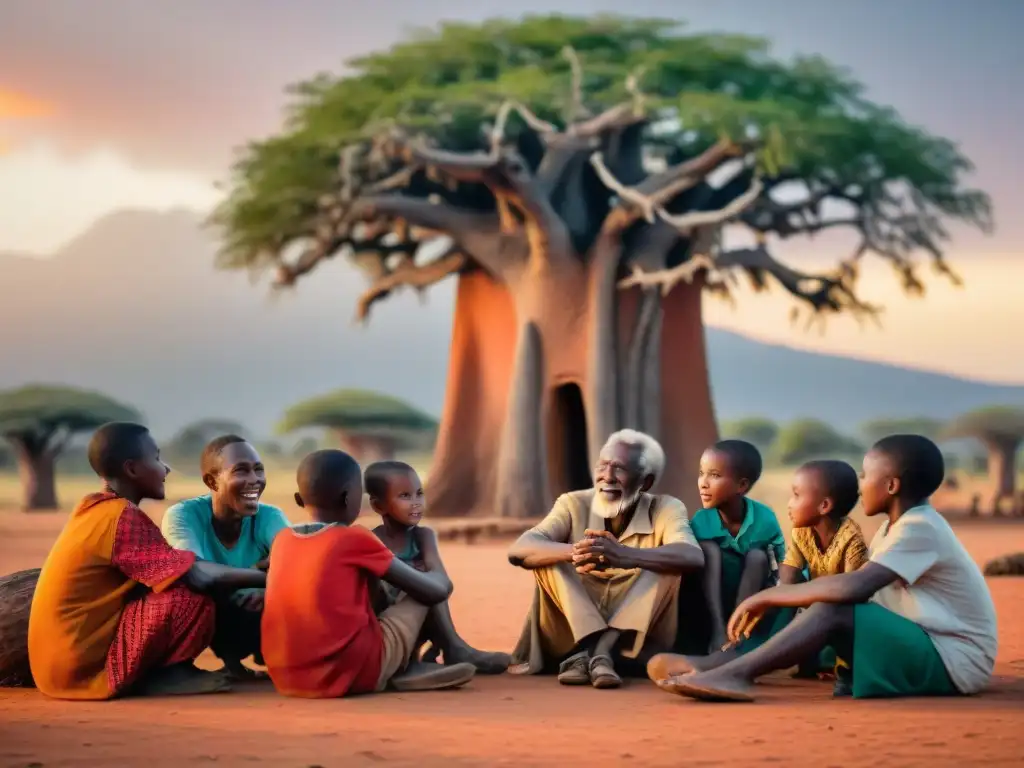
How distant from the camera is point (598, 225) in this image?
857 inches

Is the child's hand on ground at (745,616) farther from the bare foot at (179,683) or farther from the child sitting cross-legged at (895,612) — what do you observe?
the bare foot at (179,683)

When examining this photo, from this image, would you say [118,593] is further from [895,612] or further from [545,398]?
[545,398]

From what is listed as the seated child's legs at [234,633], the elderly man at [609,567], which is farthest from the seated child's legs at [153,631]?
the elderly man at [609,567]

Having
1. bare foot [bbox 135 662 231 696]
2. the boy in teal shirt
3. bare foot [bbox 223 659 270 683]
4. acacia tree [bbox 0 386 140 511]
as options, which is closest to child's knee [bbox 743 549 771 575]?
the boy in teal shirt

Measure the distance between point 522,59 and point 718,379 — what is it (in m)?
116

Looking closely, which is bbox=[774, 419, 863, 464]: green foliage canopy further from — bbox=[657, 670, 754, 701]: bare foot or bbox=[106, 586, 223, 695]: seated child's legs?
bbox=[106, 586, 223, 695]: seated child's legs

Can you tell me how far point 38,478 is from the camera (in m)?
34.5

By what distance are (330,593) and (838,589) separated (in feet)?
6.86

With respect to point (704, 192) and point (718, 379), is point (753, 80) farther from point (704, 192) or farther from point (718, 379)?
point (718, 379)

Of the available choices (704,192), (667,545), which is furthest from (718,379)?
(667,545)

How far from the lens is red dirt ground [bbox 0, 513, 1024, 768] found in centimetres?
494

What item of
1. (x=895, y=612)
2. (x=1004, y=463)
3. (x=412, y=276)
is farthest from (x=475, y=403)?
(x=1004, y=463)

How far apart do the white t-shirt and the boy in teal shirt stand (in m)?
0.78

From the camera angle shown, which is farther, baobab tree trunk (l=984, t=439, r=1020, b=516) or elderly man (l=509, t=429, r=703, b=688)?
baobab tree trunk (l=984, t=439, r=1020, b=516)
